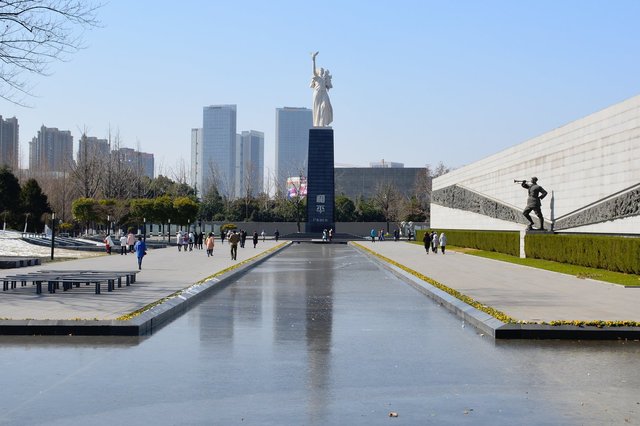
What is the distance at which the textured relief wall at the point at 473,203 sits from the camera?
175ft

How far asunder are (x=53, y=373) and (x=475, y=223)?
5685cm

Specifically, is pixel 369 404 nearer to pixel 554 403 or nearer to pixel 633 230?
pixel 554 403

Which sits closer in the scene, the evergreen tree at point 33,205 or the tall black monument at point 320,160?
the evergreen tree at point 33,205

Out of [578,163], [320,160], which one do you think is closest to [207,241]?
[578,163]

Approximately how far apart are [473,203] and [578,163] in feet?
80.4

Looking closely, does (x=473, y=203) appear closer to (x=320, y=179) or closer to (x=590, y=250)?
(x=320, y=179)

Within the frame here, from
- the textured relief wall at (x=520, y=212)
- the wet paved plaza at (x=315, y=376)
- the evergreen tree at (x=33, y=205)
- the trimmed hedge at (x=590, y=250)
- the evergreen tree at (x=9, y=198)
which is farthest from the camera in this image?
the evergreen tree at (x=33, y=205)

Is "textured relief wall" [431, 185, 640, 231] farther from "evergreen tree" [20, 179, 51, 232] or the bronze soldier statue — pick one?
"evergreen tree" [20, 179, 51, 232]

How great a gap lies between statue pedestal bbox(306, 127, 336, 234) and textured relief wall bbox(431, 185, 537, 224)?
11503 mm

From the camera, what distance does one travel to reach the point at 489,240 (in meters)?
50.5

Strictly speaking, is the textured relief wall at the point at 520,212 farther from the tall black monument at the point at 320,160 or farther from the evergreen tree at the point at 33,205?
the evergreen tree at the point at 33,205

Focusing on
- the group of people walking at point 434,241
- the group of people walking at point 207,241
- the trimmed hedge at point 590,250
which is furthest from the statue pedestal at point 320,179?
the trimmed hedge at point 590,250

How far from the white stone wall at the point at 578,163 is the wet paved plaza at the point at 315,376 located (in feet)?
72.9

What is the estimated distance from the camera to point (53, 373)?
9156 millimetres
